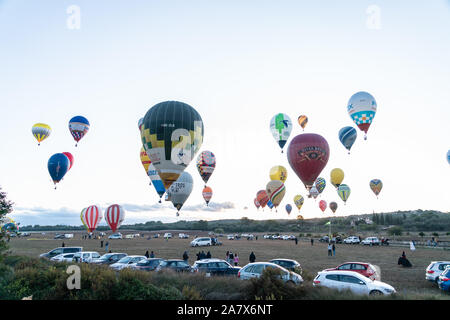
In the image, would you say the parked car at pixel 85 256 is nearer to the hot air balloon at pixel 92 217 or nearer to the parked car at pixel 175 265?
the parked car at pixel 175 265

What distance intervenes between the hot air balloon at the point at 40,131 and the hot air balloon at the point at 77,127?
28.5 ft

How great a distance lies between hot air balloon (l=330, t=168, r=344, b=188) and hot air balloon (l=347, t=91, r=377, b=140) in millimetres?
24578

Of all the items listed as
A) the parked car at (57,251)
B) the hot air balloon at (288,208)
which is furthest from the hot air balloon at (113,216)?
the hot air balloon at (288,208)

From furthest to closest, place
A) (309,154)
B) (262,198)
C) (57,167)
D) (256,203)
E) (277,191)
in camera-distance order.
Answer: (256,203) → (262,198) → (277,191) → (57,167) → (309,154)

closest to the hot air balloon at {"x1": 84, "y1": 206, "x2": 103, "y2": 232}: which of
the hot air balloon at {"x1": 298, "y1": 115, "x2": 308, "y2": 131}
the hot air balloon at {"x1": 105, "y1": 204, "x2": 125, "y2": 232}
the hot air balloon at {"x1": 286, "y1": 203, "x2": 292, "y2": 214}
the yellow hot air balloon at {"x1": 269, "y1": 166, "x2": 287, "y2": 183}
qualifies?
the hot air balloon at {"x1": 105, "y1": 204, "x2": 125, "y2": 232}

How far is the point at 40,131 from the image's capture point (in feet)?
159

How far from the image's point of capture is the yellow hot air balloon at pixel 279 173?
53500 millimetres

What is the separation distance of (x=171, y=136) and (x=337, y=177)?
45045mm

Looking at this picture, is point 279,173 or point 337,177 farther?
point 337,177

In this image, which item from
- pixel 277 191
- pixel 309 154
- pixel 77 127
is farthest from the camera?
pixel 277 191

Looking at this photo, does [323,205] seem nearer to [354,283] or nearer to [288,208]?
[288,208]

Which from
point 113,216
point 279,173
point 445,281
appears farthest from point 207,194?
point 445,281

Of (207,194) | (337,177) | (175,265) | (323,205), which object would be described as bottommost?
(323,205)
